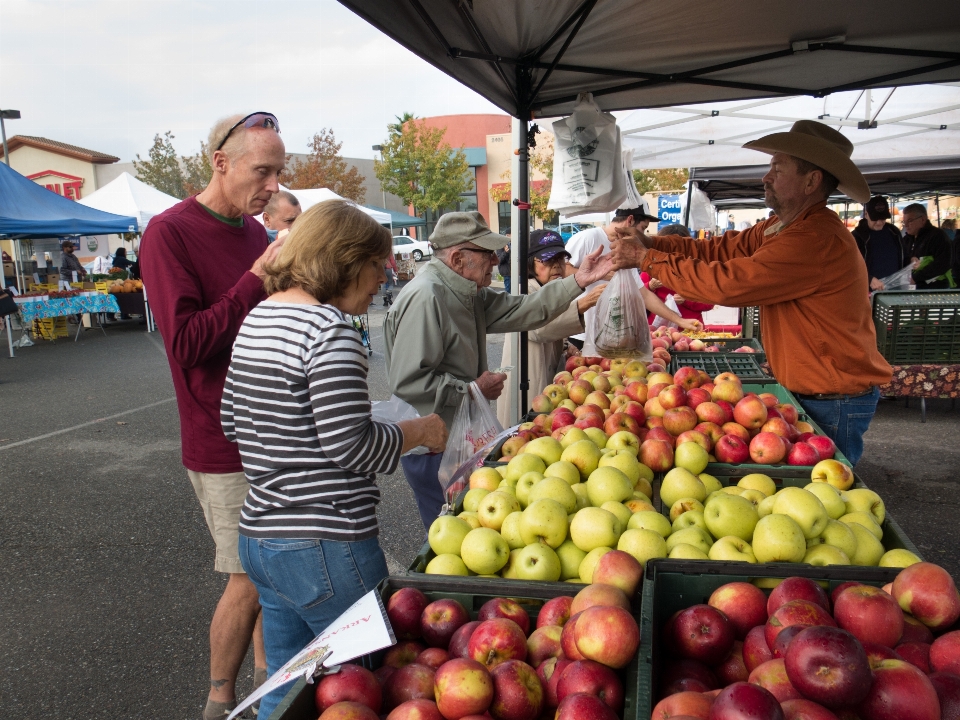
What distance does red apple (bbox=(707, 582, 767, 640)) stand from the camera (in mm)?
1479

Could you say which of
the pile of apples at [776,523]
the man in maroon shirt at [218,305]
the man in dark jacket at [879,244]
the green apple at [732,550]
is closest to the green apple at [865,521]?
the pile of apples at [776,523]

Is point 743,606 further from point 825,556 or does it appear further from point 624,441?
point 624,441

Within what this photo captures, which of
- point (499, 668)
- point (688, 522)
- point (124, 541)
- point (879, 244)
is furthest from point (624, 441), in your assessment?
point (879, 244)

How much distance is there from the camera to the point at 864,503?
2.16m

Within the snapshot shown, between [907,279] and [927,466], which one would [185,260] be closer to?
[927,466]

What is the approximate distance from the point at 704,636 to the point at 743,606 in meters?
0.15

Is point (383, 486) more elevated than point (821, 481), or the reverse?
point (821, 481)

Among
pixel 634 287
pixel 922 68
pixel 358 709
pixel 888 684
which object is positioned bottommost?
pixel 358 709

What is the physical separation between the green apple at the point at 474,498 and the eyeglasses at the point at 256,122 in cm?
156

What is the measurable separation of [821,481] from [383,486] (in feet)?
12.7

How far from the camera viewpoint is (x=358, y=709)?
1.25m

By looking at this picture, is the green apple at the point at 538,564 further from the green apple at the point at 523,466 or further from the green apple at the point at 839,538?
the green apple at the point at 839,538

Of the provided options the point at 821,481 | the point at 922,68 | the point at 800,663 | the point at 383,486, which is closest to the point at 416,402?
the point at 821,481

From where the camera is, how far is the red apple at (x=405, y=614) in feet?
5.17
